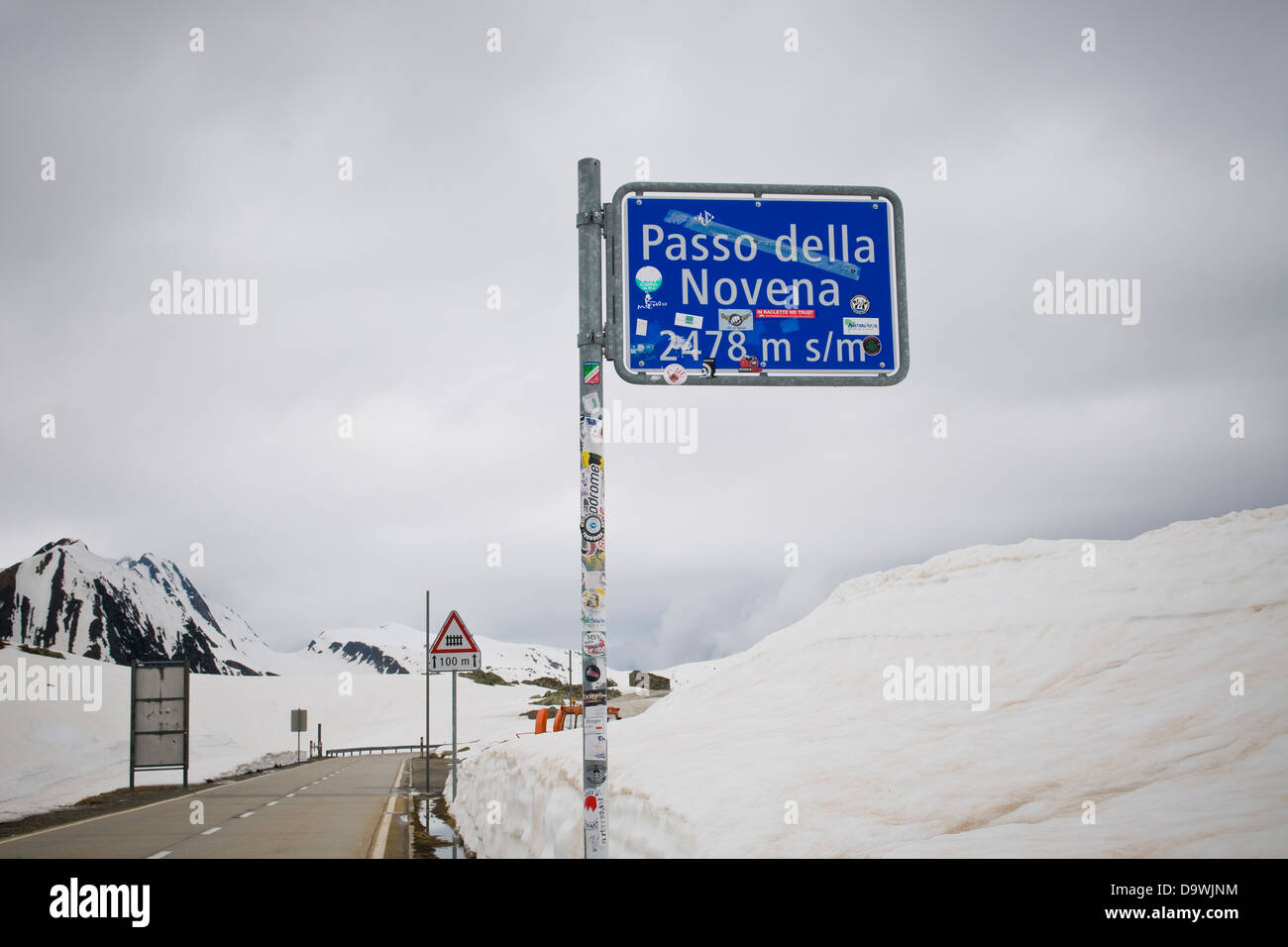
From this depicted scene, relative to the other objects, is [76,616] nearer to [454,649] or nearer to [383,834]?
[454,649]

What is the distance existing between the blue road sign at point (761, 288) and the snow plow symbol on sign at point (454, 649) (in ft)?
47.5

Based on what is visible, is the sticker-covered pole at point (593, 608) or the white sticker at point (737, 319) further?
the white sticker at point (737, 319)

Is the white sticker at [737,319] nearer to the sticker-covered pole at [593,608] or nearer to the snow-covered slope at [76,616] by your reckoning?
the sticker-covered pole at [593,608]

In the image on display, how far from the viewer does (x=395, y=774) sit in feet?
117

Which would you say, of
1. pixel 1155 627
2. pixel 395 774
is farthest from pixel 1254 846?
pixel 395 774

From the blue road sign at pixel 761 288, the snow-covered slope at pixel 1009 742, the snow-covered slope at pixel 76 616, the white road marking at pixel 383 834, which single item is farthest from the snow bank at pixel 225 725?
the snow-covered slope at pixel 76 616

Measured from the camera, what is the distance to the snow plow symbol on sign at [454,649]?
19.7m

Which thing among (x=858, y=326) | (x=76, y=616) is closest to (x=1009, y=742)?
(x=858, y=326)

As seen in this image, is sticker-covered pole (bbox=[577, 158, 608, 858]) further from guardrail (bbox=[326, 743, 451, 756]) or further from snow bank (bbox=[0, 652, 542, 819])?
guardrail (bbox=[326, 743, 451, 756])

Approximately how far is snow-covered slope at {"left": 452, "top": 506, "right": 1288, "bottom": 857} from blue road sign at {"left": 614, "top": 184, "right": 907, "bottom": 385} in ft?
11.5

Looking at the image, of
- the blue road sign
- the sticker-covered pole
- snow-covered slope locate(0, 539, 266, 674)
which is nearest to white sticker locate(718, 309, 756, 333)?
the blue road sign

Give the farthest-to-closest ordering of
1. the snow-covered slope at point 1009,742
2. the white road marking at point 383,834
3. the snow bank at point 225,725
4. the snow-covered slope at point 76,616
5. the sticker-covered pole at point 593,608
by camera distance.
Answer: the snow-covered slope at point 76,616, the snow bank at point 225,725, the white road marking at point 383,834, the snow-covered slope at point 1009,742, the sticker-covered pole at point 593,608

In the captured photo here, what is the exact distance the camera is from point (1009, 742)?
11352mm
